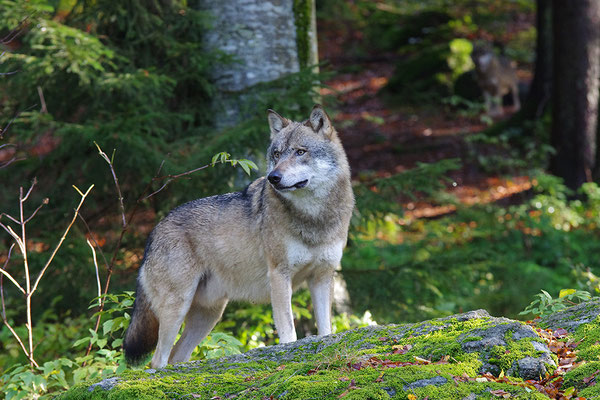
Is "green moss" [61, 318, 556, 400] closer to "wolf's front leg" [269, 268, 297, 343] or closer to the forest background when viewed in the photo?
the forest background

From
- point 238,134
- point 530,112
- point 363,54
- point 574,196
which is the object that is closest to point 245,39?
point 238,134

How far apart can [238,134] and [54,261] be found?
257 centimetres

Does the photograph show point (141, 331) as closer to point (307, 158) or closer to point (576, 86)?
point (307, 158)

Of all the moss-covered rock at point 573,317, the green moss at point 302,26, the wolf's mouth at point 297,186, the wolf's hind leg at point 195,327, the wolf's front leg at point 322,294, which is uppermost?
the green moss at point 302,26

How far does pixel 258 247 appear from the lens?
580cm

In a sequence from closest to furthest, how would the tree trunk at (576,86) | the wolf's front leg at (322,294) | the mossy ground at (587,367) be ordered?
the mossy ground at (587,367)
the wolf's front leg at (322,294)
the tree trunk at (576,86)

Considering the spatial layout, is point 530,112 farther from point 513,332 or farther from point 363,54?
point 513,332

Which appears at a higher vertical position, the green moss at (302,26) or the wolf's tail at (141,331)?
the green moss at (302,26)

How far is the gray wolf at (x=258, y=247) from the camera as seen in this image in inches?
215

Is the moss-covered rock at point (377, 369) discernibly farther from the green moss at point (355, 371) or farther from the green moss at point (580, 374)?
the green moss at point (580, 374)

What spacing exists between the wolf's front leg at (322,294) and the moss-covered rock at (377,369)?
161cm

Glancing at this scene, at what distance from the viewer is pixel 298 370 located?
3330 millimetres

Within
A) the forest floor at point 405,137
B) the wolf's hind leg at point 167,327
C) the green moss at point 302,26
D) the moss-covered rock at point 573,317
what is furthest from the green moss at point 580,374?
the forest floor at point 405,137

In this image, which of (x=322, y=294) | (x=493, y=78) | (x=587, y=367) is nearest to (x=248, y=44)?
(x=322, y=294)
